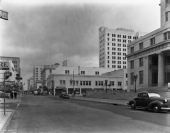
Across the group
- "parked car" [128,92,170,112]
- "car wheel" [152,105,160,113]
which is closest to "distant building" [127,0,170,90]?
"parked car" [128,92,170,112]

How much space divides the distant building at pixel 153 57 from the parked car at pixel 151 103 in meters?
25.4

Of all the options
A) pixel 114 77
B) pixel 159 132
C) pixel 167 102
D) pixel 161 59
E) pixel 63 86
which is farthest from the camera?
pixel 114 77

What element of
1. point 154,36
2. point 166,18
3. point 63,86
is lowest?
point 63,86

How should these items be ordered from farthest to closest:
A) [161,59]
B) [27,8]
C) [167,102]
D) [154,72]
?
[154,72] → [161,59] → [167,102] → [27,8]

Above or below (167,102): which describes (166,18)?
above

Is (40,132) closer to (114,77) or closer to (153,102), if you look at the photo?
(153,102)

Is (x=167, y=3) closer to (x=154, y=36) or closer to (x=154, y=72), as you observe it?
(x=154, y=36)

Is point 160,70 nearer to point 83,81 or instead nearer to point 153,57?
point 153,57

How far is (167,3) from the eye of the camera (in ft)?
185

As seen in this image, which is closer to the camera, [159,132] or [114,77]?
[159,132]

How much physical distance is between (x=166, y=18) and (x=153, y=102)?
127 ft

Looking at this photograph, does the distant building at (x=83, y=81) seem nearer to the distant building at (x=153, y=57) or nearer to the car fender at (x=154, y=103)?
the distant building at (x=153, y=57)

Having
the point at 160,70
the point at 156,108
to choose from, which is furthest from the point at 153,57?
the point at 156,108

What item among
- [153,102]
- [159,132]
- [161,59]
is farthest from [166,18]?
[159,132]
